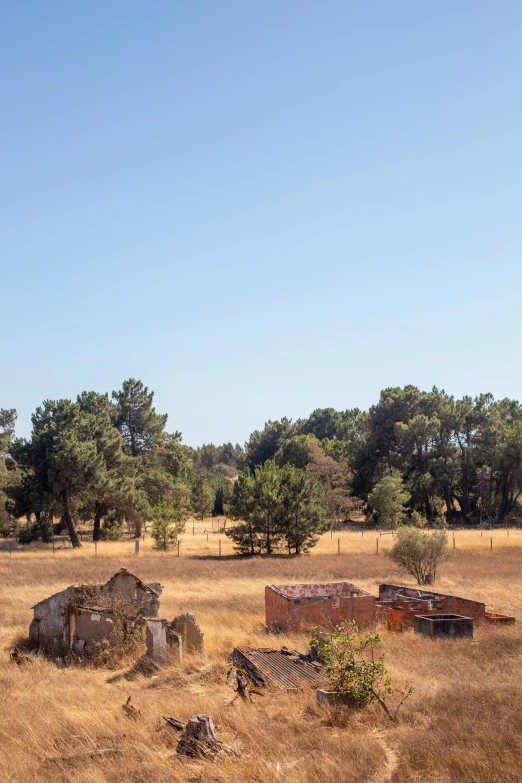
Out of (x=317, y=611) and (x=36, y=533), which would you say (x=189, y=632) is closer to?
(x=317, y=611)

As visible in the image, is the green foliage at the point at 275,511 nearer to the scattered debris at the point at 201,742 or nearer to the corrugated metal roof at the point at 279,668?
the corrugated metal roof at the point at 279,668

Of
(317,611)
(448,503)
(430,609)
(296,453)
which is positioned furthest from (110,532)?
(317,611)

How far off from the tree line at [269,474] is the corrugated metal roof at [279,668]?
20.4 metres

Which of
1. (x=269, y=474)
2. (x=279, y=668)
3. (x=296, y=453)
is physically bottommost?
(x=279, y=668)

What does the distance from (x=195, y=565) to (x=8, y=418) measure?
173 ft

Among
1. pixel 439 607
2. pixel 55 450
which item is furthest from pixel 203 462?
pixel 439 607

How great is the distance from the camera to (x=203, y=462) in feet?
646

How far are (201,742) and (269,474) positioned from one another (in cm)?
3585

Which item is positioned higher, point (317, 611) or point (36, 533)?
point (317, 611)

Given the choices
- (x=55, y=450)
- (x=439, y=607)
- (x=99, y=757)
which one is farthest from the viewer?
(x=55, y=450)

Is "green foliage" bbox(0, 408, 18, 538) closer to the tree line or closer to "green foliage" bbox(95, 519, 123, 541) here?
the tree line

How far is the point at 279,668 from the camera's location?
12609 millimetres

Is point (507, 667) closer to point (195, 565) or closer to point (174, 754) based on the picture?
point (174, 754)

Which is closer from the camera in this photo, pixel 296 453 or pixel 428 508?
pixel 428 508
